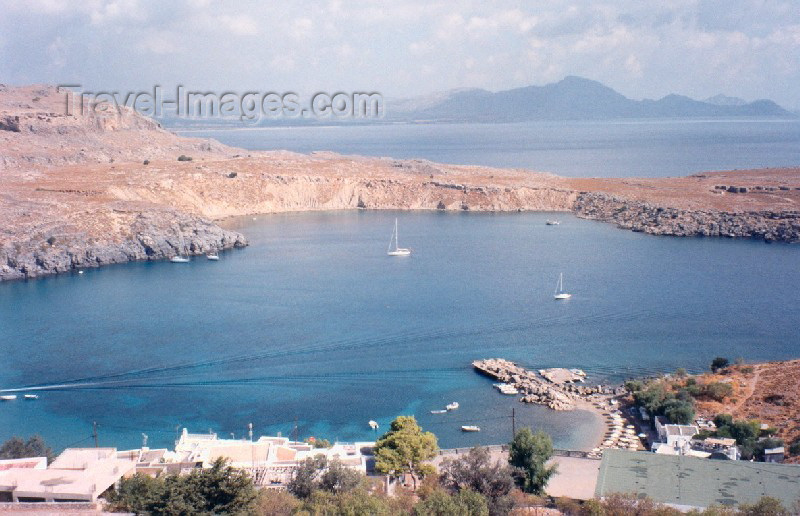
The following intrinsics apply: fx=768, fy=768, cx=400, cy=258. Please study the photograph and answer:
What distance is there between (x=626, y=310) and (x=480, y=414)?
55.1ft

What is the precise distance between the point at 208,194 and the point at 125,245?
22.1 metres

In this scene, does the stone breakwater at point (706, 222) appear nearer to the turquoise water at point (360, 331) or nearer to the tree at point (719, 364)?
the turquoise water at point (360, 331)

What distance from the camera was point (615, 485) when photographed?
20.6 meters

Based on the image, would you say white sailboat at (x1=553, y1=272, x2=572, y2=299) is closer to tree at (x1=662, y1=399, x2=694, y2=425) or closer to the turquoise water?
the turquoise water

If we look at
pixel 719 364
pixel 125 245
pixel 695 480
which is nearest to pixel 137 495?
pixel 695 480

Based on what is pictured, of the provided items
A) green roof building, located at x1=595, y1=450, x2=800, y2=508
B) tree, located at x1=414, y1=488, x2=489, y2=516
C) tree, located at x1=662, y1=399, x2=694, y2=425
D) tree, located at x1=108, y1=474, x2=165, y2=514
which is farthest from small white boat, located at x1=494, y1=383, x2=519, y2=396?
tree, located at x1=108, y1=474, x2=165, y2=514

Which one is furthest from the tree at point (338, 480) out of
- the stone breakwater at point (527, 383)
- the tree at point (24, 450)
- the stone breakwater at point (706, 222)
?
the stone breakwater at point (706, 222)

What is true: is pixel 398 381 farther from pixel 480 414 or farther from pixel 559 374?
pixel 559 374

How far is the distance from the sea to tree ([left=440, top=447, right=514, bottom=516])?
6.55 meters

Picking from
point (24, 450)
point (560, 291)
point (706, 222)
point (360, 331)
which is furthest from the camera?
point (706, 222)

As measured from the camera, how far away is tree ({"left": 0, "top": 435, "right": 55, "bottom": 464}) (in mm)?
24562

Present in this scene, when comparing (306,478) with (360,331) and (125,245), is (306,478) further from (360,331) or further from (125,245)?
(125,245)

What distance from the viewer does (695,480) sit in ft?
67.9

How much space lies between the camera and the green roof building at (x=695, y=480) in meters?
19.8
